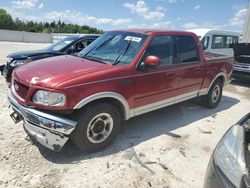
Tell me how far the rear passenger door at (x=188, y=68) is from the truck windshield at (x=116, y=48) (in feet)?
3.25

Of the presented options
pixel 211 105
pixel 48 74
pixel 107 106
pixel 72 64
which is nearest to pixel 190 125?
pixel 211 105

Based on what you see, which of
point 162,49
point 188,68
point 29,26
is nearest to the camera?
point 162,49

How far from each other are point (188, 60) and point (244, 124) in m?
2.88

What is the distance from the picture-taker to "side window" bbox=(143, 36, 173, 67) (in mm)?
4145

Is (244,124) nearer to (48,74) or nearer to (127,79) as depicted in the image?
(127,79)

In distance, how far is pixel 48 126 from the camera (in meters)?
3.08

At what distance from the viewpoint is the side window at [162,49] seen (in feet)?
13.6

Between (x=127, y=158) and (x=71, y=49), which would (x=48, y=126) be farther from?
(x=71, y=49)

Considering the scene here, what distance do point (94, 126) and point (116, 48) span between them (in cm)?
145

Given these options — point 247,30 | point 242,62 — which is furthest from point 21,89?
point 247,30

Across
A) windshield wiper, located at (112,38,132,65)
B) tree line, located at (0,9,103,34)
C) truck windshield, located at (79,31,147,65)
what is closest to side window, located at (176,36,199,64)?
truck windshield, located at (79,31,147,65)

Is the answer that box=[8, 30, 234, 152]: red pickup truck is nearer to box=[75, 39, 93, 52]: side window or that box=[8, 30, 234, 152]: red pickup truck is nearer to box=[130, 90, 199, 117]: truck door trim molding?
box=[130, 90, 199, 117]: truck door trim molding

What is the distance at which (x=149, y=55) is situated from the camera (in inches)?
159

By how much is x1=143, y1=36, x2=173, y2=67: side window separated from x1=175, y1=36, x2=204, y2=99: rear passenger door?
23 centimetres
